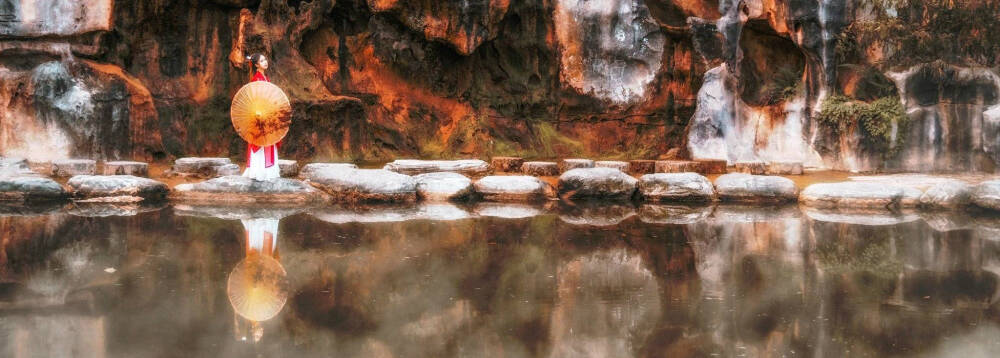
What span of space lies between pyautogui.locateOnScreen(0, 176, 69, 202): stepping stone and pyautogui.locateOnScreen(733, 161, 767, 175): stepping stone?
962 cm

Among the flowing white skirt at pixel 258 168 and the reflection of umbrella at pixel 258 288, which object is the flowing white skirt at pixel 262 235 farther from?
the flowing white skirt at pixel 258 168

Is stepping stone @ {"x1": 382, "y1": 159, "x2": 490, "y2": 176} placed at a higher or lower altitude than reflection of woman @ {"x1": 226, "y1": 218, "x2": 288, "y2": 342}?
higher

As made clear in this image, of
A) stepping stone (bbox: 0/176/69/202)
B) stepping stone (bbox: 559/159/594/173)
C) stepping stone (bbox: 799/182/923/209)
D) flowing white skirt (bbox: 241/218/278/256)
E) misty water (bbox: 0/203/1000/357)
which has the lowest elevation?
misty water (bbox: 0/203/1000/357)

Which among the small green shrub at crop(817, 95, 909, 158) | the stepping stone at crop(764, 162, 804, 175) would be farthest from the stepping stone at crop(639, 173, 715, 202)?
the small green shrub at crop(817, 95, 909, 158)

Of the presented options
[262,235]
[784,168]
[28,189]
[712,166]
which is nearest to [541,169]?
[712,166]

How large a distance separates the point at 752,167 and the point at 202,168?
8.24 meters

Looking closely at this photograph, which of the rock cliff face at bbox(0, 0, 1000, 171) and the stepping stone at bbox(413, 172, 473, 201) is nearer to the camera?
the stepping stone at bbox(413, 172, 473, 201)

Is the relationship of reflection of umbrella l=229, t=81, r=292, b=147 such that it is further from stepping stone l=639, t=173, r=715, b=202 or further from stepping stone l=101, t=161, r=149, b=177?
stepping stone l=639, t=173, r=715, b=202

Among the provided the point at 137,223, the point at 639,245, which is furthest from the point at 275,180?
the point at 639,245

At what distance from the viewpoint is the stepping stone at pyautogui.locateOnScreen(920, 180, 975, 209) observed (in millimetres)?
10961

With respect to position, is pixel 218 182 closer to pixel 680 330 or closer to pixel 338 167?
pixel 338 167

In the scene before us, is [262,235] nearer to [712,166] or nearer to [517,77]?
[712,166]

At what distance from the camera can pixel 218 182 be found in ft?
37.3

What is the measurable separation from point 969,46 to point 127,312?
13.7 m
